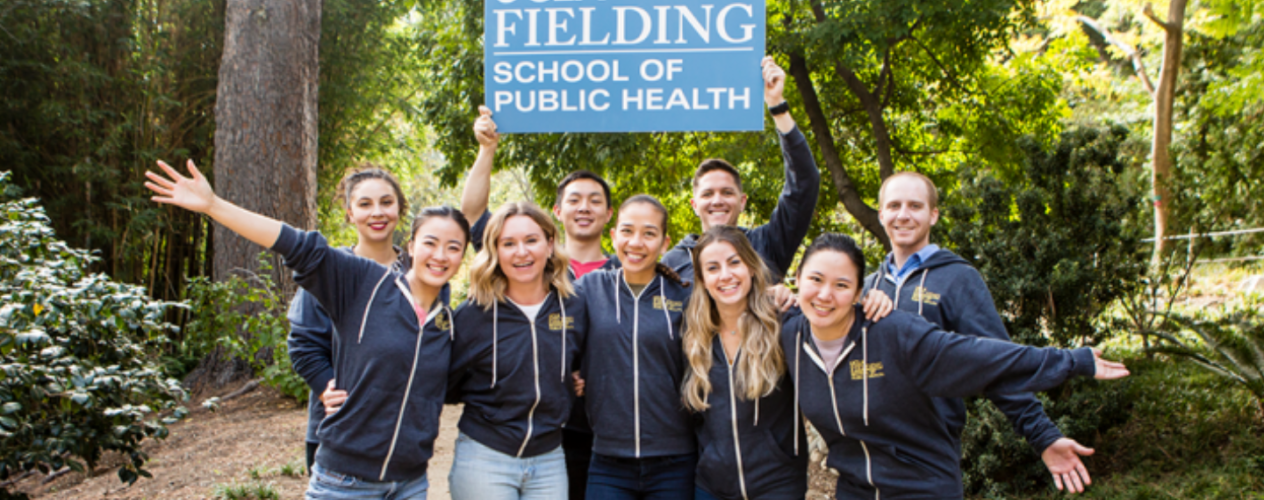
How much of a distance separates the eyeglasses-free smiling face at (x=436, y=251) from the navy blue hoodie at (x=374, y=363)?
0.09 meters

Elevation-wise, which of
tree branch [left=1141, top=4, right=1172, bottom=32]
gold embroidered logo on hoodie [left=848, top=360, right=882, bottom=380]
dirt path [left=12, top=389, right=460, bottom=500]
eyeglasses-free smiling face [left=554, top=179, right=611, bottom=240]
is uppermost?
tree branch [left=1141, top=4, right=1172, bottom=32]

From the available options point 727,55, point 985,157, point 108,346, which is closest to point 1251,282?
point 985,157

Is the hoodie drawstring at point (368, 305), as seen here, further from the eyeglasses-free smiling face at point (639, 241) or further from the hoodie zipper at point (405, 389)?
the eyeglasses-free smiling face at point (639, 241)

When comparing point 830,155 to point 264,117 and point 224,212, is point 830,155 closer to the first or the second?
point 264,117

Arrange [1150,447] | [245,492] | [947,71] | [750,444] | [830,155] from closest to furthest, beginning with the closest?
[750,444], [245,492], [1150,447], [947,71], [830,155]

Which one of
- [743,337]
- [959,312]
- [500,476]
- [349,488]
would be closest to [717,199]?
[743,337]

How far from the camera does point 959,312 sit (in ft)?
8.75

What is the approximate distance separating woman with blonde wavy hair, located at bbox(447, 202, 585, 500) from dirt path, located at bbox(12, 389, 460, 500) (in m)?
2.38

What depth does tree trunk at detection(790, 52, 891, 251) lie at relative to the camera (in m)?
8.36

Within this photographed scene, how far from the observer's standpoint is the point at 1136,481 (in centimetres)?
541

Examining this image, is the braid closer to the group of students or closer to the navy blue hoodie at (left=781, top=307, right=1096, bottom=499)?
the group of students

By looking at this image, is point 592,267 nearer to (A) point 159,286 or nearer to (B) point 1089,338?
(B) point 1089,338

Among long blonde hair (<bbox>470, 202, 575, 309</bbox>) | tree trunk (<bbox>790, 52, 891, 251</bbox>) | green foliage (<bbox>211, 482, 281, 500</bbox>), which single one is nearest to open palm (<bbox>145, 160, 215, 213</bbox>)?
long blonde hair (<bbox>470, 202, 575, 309</bbox>)

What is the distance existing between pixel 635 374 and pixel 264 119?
5.97m
